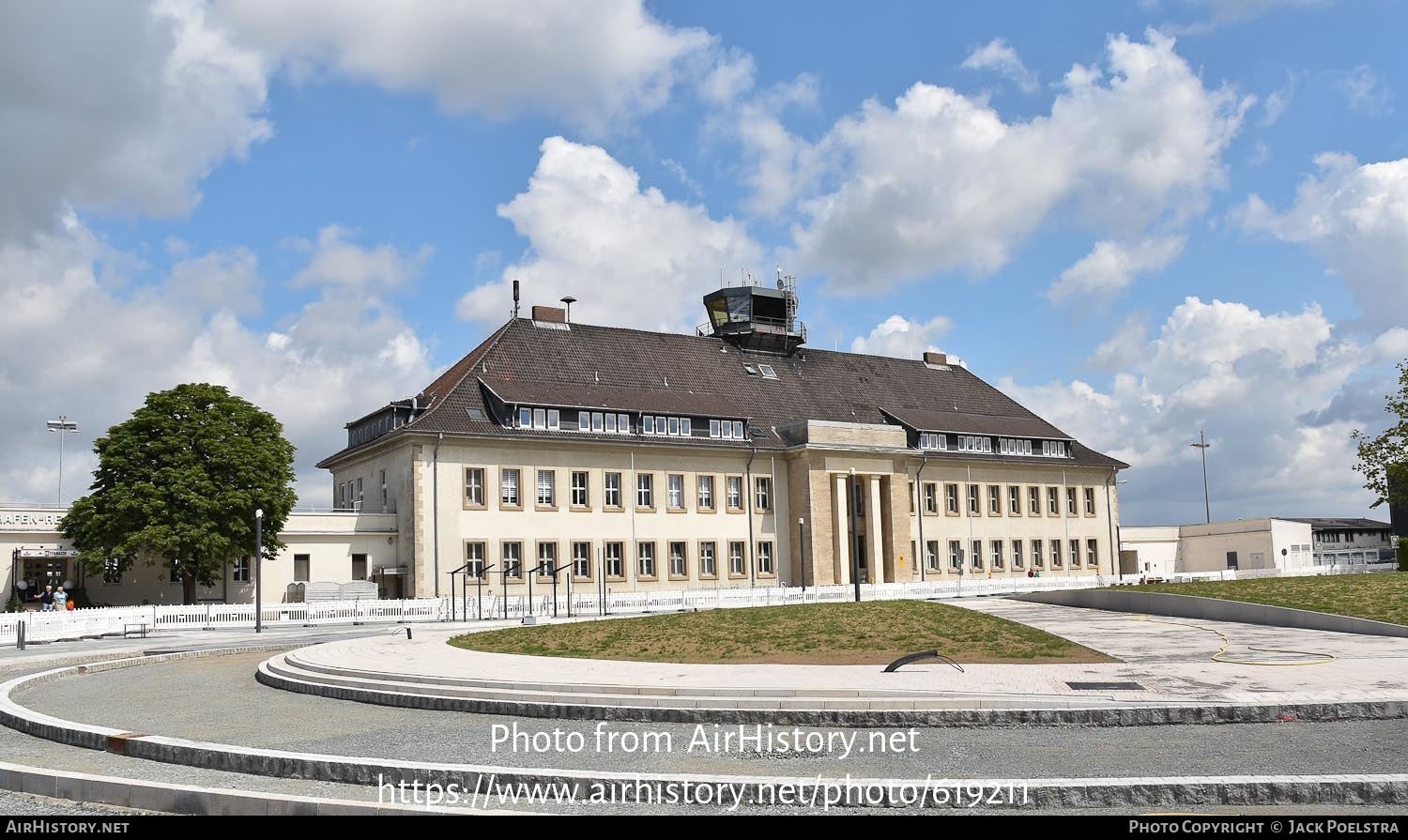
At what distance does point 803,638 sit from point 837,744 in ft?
33.3

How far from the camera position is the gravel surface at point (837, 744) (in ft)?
34.7

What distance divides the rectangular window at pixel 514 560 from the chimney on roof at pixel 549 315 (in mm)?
12904

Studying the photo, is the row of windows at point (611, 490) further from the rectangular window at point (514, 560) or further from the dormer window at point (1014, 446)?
the dormer window at point (1014, 446)

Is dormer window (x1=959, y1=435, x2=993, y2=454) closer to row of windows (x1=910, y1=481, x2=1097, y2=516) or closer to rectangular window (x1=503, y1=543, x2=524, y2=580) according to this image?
row of windows (x1=910, y1=481, x2=1097, y2=516)

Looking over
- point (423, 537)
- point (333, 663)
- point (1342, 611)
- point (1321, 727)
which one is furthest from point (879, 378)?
point (1321, 727)

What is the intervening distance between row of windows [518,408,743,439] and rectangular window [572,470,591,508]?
207cm

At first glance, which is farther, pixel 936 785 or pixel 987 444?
pixel 987 444

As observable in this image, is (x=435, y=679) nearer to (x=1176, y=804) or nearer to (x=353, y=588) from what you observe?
(x=1176, y=804)

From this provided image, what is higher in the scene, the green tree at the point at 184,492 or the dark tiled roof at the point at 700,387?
the dark tiled roof at the point at 700,387

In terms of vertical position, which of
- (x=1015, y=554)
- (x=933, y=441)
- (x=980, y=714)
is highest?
(x=933, y=441)

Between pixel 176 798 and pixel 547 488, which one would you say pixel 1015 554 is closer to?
pixel 547 488

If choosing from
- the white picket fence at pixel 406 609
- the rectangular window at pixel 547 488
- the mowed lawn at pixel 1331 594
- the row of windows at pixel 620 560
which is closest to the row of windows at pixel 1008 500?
the white picket fence at pixel 406 609

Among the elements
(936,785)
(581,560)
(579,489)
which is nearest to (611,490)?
(579,489)

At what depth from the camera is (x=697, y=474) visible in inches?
2312
